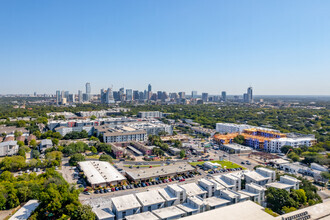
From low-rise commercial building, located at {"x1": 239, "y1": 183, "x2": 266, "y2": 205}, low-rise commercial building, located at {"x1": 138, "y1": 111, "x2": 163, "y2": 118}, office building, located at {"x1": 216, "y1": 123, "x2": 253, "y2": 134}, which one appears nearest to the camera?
low-rise commercial building, located at {"x1": 239, "y1": 183, "x2": 266, "y2": 205}

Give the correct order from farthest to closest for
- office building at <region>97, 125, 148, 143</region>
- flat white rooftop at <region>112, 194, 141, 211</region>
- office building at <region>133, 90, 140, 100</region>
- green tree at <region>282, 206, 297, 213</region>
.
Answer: office building at <region>133, 90, 140, 100</region> → office building at <region>97, 125, 148, 143</region> → green tree at <region>282, 206, 297, 213</region> → flat white rooftop at <region>112, 194, 141, 211</region>

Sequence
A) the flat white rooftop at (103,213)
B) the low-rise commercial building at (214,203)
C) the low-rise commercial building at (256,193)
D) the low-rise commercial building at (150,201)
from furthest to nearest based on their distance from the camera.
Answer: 1. the low-rise commercial building at (256,193)
2. the low-rise commercial building at (214,203)
3. the low-rise commercial building at (150,201)
4. the flat white rooftop at (103,213)

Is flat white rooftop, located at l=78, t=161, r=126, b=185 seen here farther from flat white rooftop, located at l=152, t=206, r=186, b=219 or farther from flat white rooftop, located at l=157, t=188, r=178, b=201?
flat white rooftop, located at l=152, t=206, r=186, b=219

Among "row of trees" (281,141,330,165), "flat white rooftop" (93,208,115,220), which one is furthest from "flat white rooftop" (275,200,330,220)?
"row of trees" (281,141,330,165)

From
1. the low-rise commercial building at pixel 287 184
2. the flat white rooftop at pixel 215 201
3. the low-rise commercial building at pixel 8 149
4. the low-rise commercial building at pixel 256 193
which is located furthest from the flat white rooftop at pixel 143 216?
the low-rise commercial building at pixel 8 149

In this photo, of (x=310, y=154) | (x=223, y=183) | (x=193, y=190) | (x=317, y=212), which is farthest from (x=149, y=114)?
(x=317, y=212)

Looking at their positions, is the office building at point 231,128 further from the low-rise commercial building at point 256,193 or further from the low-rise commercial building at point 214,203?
the low-rise commercial building at point 214,203

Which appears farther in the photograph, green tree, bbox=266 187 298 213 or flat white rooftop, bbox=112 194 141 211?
green tree, bbox=266 187 298 213

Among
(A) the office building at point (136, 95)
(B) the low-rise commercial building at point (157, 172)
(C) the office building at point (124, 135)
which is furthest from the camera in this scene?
(A) the office building at point (136, 95)
